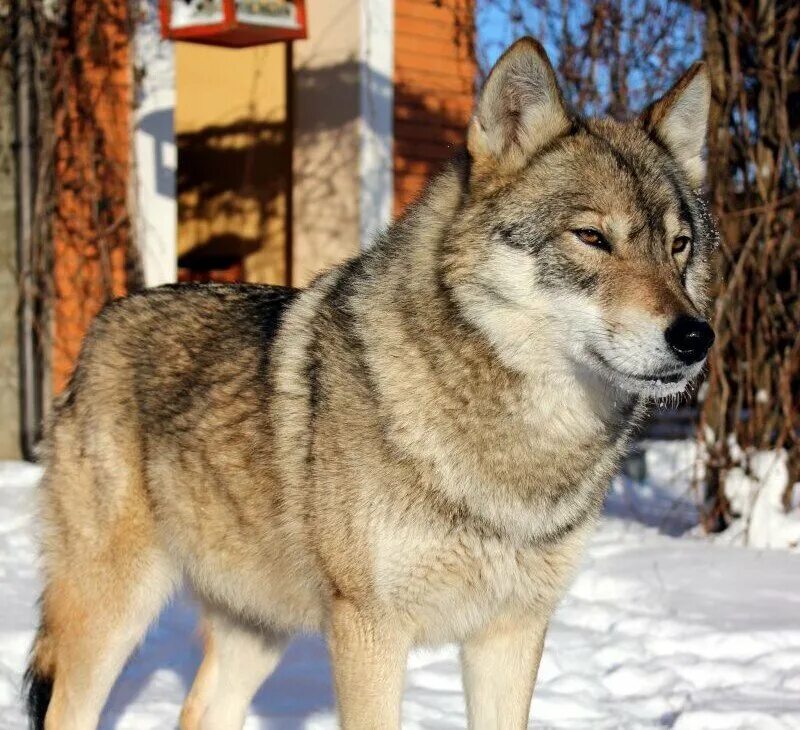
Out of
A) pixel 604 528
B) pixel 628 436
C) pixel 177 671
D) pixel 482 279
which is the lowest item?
pixel 604 528

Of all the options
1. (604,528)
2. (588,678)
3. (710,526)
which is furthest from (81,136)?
(588,678)

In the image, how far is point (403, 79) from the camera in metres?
8.86

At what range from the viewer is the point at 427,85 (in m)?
9.00

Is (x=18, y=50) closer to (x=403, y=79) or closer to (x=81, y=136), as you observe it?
(x=81, y=136)

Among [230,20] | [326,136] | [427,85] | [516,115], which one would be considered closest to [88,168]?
[230,20]

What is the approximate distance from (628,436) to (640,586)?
2368mm

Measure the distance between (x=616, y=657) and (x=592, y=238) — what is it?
220 cm

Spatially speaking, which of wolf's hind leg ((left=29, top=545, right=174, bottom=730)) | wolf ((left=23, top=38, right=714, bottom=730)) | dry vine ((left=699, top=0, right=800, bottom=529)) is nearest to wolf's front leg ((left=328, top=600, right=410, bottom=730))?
wolf ((left=23, top=38, right=714, bottom=730))

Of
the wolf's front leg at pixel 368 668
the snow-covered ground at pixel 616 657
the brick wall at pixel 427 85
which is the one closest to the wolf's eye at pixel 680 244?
the wolf's front leg at pixel 368 668

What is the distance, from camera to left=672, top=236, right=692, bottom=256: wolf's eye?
270 centimetres

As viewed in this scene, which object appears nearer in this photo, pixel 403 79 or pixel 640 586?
pixel 640 586

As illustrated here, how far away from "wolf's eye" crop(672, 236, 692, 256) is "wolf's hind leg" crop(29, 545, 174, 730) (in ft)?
5.55

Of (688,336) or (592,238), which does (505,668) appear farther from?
(592,238)

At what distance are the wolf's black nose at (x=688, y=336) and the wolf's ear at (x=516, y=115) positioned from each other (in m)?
0.60
